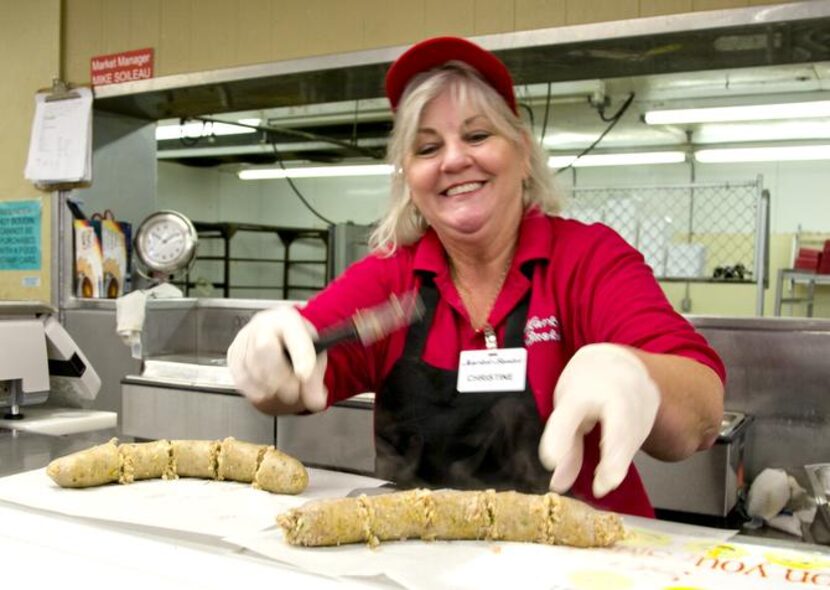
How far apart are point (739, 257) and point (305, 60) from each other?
596cm

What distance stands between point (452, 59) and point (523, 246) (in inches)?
14.8

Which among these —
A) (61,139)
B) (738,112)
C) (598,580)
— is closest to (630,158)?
(738,112)

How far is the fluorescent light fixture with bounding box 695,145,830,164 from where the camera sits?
24.8 feet

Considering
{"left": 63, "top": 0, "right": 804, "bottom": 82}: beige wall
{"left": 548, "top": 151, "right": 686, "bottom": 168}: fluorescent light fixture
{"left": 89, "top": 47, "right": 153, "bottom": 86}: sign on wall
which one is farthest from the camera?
{"left": 548, "top": 151, "right": 686, "bottom": 168}: fluorescent light fixture

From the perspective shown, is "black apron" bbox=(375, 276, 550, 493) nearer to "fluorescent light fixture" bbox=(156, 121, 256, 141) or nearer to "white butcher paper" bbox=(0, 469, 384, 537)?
"white butcher paper" bbox=(0, 469, 384, 537)

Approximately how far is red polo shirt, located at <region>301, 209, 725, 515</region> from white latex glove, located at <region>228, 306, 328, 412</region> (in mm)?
146

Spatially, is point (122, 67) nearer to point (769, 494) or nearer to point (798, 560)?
point (769, 494)

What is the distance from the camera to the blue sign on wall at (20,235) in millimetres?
3549

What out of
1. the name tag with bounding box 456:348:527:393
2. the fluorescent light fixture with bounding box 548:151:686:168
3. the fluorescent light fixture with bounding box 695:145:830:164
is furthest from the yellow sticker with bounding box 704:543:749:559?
the fluorescent light fixture with bounding box 695:145:830:164

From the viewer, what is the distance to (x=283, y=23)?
289 cm

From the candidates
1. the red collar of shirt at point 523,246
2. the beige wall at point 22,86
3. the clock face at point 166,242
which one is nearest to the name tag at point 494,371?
the red collar of shirt at point 523,246

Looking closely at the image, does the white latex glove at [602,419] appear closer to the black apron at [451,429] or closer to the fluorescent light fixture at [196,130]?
the black apron at [451,429]

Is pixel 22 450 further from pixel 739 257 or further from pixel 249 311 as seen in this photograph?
pixel 739 257

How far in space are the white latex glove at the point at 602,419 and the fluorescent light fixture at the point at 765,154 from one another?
24.3 ft
